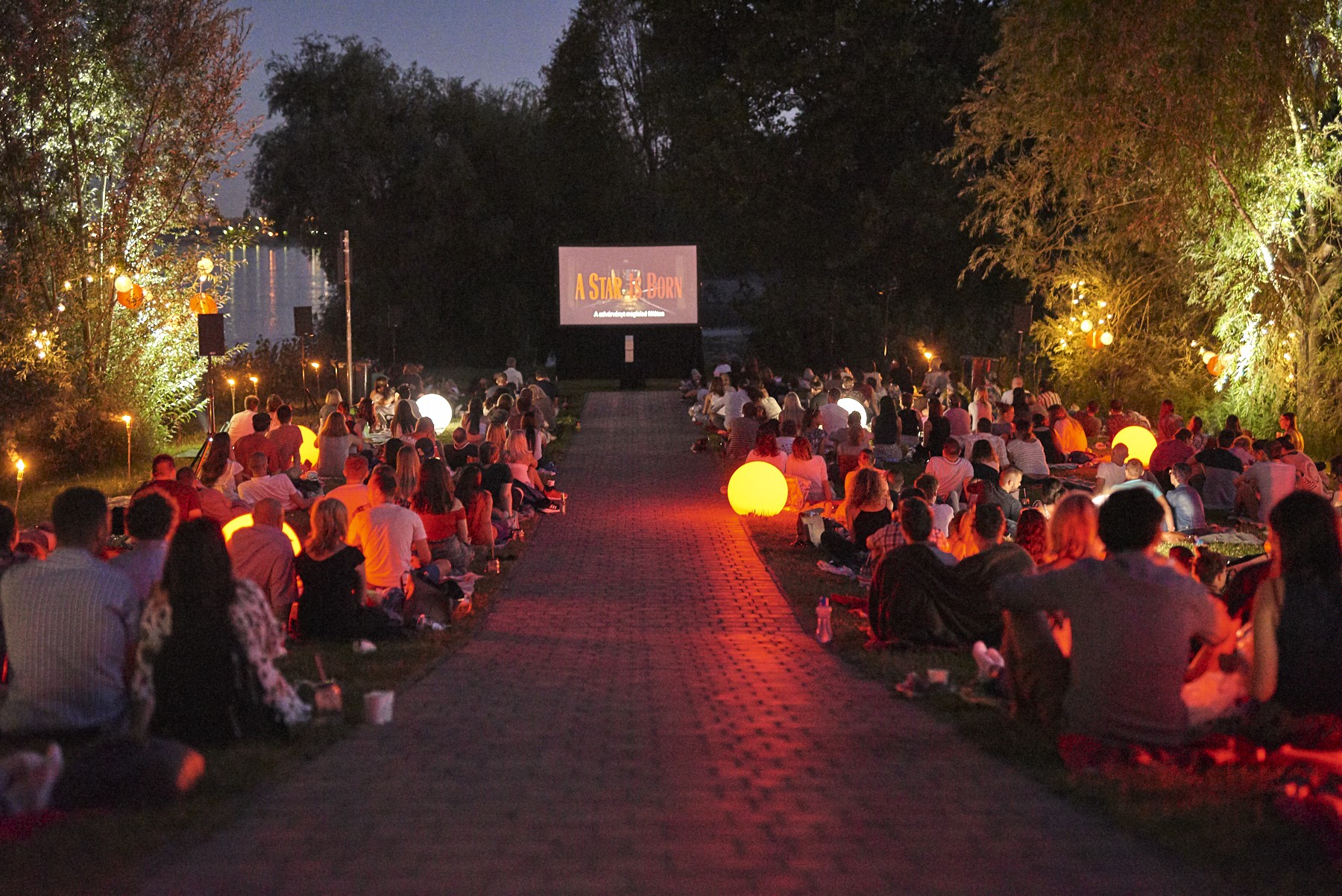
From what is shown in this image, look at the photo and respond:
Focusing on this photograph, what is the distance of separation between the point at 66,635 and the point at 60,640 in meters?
0.03

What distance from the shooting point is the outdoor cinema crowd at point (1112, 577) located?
497 centimetres

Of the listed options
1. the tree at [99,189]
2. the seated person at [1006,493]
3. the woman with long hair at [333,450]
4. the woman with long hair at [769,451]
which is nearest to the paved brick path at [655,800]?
the seated person at [1006,493]

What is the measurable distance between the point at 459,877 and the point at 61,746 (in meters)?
1.99

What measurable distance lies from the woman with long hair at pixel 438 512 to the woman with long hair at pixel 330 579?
2.09 meters

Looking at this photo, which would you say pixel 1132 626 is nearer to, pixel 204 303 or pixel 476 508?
pixel 476 508

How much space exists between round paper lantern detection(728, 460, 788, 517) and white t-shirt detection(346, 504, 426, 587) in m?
5.37

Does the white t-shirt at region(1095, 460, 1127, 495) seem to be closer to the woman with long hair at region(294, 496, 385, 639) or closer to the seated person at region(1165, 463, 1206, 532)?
the seated person at region(1165, 463, 1206, 532)

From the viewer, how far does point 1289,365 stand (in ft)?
62.3

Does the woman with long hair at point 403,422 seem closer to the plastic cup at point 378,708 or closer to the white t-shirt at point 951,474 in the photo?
the white t-shirt at point 951,474

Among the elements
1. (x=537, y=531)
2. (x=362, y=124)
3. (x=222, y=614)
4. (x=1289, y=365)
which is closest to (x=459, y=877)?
(x=222, y=614)

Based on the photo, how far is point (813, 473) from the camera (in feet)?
45.7

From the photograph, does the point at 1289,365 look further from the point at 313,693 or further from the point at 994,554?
the point at 313,693

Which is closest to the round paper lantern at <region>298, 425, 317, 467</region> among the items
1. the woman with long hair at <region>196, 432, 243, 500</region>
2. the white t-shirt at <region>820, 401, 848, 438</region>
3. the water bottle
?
the woman with long hair at <region>196, 432, 243, 500</region>

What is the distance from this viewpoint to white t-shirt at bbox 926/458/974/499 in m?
12.4
